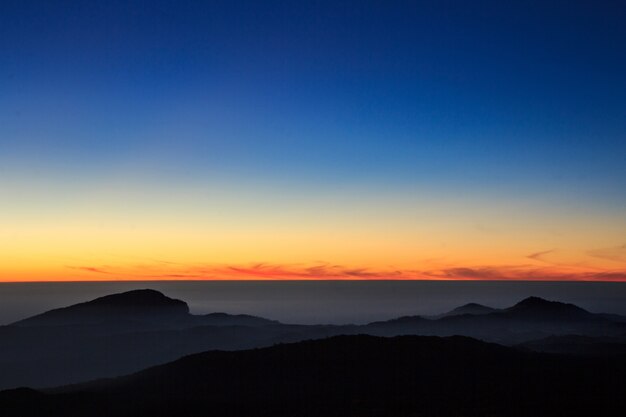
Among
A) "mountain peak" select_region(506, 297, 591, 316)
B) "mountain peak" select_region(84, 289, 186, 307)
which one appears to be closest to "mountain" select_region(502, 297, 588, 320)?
"mountain peak" select_region(506, 297, 591, 316)

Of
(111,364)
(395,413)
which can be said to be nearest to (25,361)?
(111,364)

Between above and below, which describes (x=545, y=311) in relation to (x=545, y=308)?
below

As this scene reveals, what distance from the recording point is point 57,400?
40938 mm

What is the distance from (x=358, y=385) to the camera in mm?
41844

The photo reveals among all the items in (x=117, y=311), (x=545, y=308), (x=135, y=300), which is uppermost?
(x=545, y=308)

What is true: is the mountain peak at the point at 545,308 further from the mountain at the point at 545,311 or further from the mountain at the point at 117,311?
the mountain at the point at 117,311

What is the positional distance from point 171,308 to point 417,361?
108 metres

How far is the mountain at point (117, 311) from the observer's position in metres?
129

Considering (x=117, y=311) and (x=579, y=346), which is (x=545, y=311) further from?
(x=117, y=311)

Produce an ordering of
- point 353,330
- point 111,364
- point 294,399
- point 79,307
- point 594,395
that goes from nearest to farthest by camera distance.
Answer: point 594,395 < point 294,399 < point 111,364 < point 353,330 < point 79,307

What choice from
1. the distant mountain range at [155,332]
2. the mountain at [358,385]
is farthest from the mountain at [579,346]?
the mountain at [358,385]

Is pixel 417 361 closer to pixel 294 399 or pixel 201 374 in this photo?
pixel 294 399

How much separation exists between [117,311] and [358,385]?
106 m

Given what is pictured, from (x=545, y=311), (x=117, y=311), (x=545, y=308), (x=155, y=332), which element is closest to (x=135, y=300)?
(x=117, y=311)
